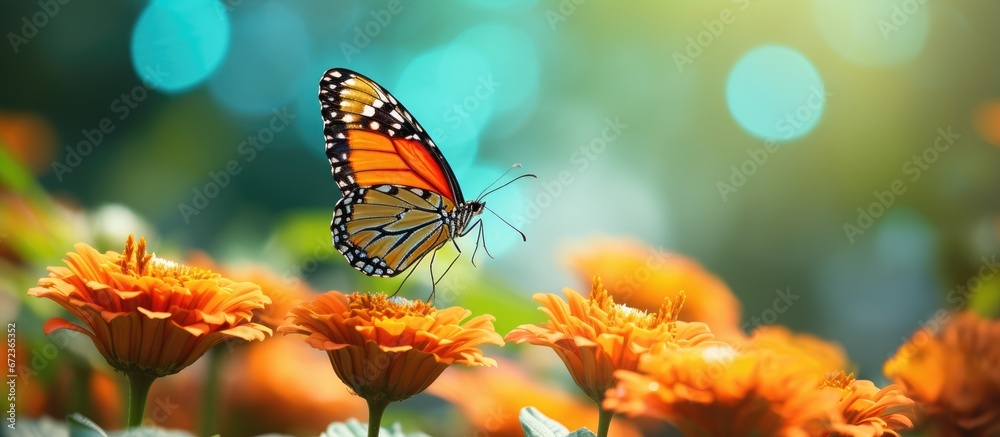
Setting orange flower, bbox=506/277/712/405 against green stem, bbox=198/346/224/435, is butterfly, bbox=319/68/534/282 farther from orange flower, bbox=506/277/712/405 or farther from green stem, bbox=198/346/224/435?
orange flower, bbox=506/277/712/405

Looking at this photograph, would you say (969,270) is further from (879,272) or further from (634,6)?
(634,6)
